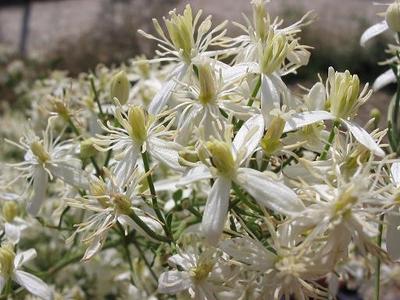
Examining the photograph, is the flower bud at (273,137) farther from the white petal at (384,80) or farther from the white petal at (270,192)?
the white petal at (384,80)

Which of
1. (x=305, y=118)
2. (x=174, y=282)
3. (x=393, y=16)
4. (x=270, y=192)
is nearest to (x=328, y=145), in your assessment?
(x=305, y=118)

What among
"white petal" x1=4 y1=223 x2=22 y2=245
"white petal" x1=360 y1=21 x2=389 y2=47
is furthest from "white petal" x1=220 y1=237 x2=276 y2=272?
"white petal" x1=360 y1=21 x2=389 y2=47

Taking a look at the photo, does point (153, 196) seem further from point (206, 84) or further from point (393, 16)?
point (393, 16)

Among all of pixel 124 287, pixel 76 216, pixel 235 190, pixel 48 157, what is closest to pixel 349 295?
pixel 124 287

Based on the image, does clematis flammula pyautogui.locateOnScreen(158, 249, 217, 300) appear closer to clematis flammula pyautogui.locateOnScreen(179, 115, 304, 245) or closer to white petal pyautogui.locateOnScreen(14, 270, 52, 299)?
clematis flammula pyautogui.locateOnScreen(179, 115, 304, 245)

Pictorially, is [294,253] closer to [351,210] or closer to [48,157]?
[351,210]
